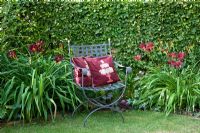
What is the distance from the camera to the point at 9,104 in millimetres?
4570

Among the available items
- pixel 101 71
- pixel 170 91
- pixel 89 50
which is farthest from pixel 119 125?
pixel 89 50

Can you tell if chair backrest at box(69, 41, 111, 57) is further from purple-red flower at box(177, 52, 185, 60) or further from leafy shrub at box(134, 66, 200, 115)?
purple-red flower at box(177, 52, 185, 60)

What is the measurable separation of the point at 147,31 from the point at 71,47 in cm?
171

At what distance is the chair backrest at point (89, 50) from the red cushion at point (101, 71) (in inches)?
11.2

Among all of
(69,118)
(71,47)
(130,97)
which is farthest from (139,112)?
(71,47)

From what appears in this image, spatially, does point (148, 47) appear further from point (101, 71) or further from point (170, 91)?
point (101, 71)

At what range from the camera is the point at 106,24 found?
6289 mm

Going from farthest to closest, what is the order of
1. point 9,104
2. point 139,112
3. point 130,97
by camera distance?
point 130,97 → point 139,112 → point 9,104

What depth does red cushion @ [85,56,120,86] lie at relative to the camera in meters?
4.69

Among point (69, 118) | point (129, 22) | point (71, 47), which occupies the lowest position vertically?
point (69, 118)

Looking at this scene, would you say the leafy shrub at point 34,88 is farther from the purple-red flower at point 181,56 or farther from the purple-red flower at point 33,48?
the purple-red flower at point 181,56

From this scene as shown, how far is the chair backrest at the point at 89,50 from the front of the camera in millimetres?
5081

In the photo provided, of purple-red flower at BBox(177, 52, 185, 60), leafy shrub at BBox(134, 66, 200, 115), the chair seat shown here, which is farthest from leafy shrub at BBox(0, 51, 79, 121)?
purple-red flower at BBox(177, 52, 185, 60)

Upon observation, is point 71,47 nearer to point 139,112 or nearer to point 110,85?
point 110,85
